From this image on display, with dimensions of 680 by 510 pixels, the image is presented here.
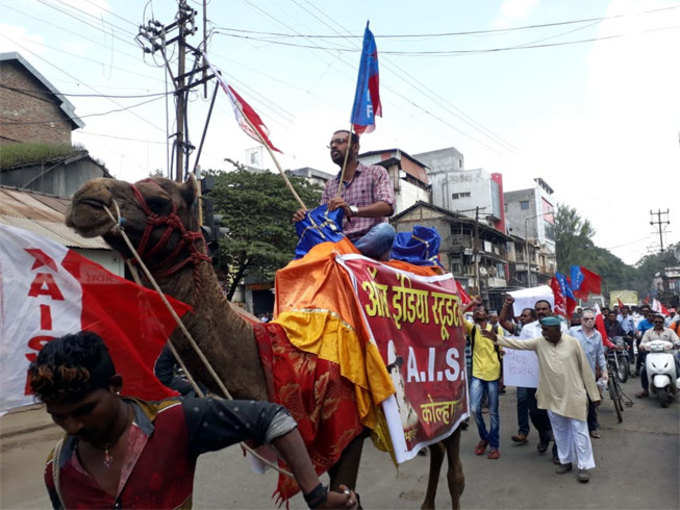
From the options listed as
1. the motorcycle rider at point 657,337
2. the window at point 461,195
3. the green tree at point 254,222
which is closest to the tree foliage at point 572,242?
the window at point 461,195

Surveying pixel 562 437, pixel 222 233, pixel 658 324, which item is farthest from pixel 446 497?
pixel 658 324

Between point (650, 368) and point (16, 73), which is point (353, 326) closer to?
point (650, 368)

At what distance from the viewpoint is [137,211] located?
7.09 ft

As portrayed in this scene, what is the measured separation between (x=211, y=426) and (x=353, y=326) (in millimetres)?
1322

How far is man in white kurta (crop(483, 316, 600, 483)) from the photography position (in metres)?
5.64

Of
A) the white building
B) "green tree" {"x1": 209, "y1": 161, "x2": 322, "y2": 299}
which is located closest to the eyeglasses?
"green tree" {"x1": 209, "y1": 161, "x2": 322, "y2": 299}

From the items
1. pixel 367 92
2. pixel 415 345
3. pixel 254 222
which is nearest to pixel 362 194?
pixel 367 92

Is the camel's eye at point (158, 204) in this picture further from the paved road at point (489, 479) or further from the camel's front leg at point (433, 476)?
the paved road at point (489, 479)

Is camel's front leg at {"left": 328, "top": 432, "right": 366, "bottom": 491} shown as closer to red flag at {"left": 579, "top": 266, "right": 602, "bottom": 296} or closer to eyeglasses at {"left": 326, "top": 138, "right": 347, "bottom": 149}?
eyeglasses at {"left": 326, "top": 138, "right": 347, "bottom": 149}

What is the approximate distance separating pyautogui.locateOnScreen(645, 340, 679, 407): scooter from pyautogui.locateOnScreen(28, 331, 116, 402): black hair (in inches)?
386

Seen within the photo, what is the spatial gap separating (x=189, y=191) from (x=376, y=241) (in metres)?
1.44

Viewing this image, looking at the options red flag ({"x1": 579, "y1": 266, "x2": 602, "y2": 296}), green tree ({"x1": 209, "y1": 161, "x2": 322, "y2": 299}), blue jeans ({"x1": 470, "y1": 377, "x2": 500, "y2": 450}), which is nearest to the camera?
blue jeans ({"x1": 470, "y1": 377, "x2": 500, "y2": 450})

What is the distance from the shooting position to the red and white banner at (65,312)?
1.95m

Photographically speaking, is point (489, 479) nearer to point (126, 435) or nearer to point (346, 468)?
point (346, 468)
